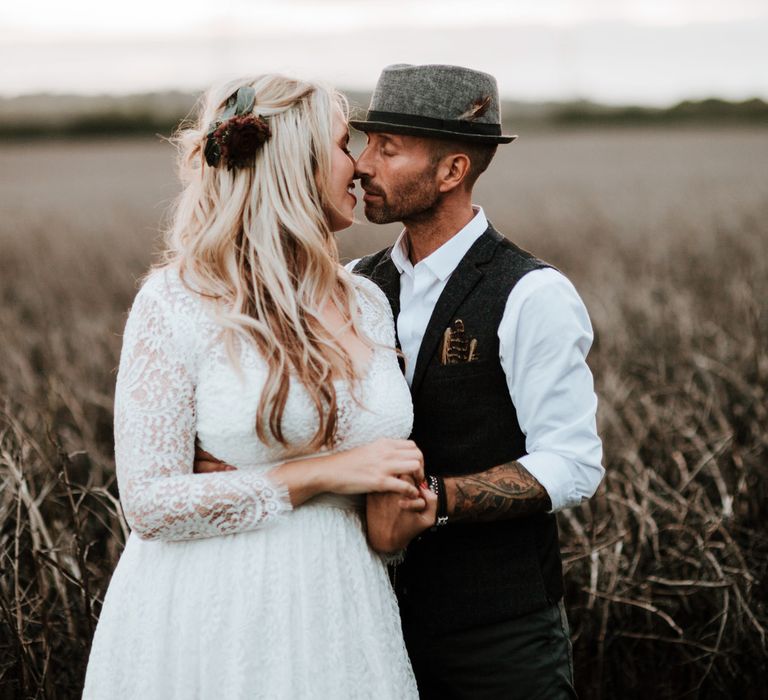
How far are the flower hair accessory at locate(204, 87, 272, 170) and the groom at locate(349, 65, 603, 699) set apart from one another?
399 mm

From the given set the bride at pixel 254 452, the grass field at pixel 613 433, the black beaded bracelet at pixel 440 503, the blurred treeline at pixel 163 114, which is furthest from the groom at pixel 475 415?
the blurred treeline at pixel 163 114

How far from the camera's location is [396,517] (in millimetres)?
1861

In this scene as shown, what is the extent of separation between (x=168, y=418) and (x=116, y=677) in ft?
1.89

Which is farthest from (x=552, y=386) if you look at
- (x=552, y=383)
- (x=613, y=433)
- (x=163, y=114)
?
(x=163, y=114)

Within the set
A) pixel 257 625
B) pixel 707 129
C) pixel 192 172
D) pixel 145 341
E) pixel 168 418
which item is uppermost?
pixel 192 172

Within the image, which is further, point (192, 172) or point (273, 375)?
point (192, 172)

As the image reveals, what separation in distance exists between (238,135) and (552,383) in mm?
891

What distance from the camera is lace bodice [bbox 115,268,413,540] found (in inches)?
68.5

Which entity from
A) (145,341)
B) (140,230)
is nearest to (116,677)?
(145,341)

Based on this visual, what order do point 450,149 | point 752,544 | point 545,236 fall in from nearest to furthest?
point 450,149 → point 752,544 → point 545,236

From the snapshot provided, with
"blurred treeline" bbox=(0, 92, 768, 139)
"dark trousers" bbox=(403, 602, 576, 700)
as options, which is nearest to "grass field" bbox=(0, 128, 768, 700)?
"dark trousers" bbox=(403, 602, 576, 700)

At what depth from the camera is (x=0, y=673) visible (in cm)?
244

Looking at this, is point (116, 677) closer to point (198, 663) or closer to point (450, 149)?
point (198, 663)

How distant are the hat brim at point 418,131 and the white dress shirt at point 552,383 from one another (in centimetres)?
41
